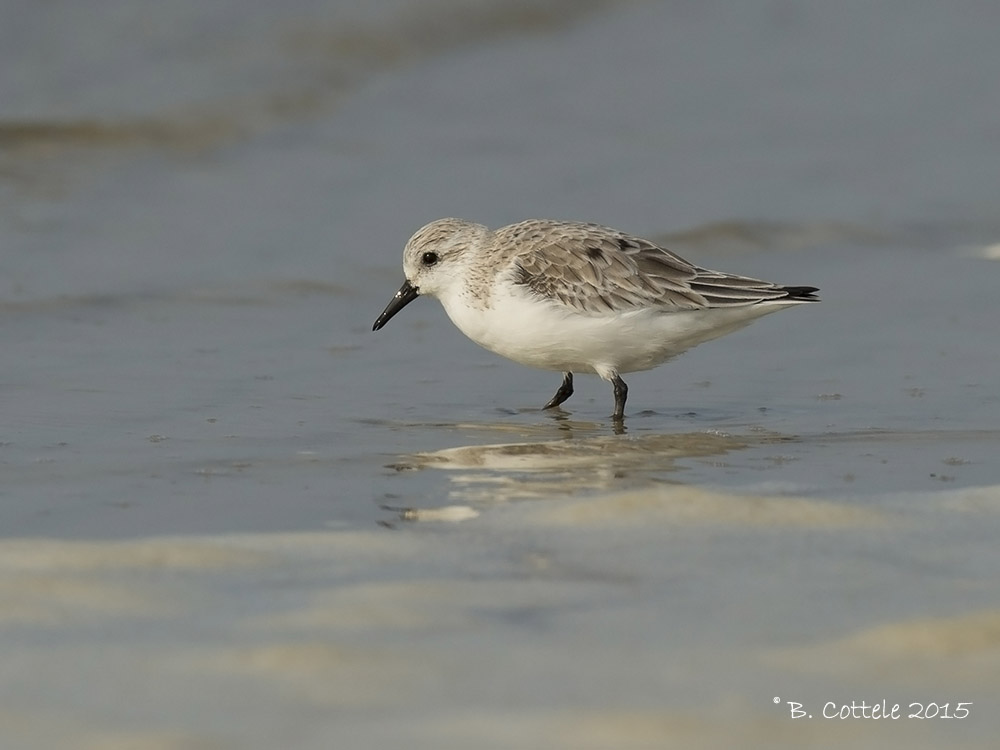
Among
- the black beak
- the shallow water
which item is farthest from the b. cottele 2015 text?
the black beak

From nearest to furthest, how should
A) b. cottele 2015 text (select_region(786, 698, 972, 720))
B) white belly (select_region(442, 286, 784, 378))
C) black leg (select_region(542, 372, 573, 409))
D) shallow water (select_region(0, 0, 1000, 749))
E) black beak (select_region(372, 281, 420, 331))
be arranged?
1. b. cottele 2015 text (select_region(786, 698, 972, 720))
2. shallow water (select_region(0, 0, 1000, 749))
3. white belly (select_region(442, 286, 784, 378))
4. black leg (select_region(542, 372, 573, 409))
5. black beak (select_region(372, 281, 420, 331))

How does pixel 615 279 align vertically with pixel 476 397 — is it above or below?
above

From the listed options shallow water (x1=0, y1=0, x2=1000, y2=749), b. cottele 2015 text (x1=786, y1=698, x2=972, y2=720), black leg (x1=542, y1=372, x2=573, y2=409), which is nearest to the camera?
b. cottele 2015 text (x1=786, y1=698, x2=972, y2=720)

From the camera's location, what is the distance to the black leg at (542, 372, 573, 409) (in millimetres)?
7141

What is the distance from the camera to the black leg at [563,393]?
281 inches

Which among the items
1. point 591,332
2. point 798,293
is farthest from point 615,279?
point 798,293

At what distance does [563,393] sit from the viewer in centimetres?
720

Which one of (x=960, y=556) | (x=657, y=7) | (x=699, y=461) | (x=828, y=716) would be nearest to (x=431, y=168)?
(x=657, y=7)

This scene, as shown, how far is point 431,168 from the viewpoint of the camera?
12.0 metres

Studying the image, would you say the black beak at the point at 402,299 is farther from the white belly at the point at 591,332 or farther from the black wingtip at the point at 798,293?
the black wingtip at the point at 798,293

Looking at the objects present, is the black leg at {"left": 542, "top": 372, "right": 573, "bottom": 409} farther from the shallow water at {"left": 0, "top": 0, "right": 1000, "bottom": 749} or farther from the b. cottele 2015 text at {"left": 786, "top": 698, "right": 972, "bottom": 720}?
the b. cottele 2015 text at {"left": 786, "top": 698, "right": 972, "bottom": 720}

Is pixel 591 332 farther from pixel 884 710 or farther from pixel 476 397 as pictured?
pixel 884 710

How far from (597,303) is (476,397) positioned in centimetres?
81

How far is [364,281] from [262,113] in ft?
12.9
